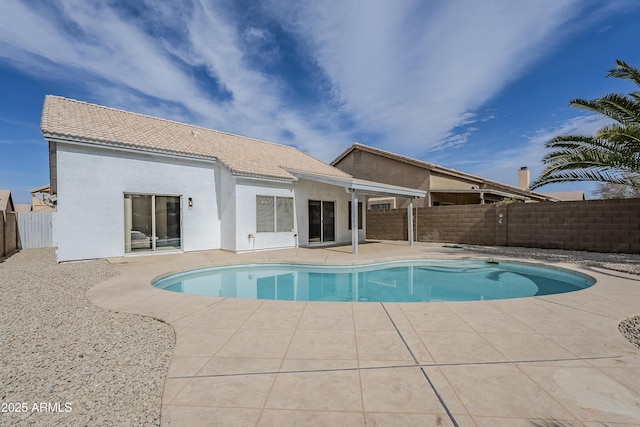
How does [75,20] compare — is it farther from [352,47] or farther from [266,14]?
[352,47]

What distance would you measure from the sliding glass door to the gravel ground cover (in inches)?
223

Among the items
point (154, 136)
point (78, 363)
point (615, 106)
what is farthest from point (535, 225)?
point (154, 136)

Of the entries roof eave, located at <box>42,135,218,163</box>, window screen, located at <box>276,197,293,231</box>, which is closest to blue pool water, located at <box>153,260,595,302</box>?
window screen, located at <box>276,197,293,231</box>

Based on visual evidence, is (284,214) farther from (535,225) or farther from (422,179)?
(535,225)

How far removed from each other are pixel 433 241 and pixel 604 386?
15.8 metres

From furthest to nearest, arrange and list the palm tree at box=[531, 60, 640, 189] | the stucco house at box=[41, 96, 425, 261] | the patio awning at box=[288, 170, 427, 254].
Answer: the patio awning at box=[288, 170, 427, 254] < the stucco house at box=[41, 96, 425, 261] < the palm tree at box=[531, 60, 640, 189]

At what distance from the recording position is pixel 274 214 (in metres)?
14.5

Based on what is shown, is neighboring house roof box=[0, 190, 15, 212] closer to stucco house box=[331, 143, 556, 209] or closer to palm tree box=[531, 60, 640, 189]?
stucco house box=[331, 143, 556, 209]

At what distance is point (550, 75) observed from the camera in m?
16.1

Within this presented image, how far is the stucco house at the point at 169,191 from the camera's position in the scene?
10.7 m

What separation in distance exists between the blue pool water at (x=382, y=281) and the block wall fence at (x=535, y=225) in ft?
16.0

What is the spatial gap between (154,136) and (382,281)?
12.6 m

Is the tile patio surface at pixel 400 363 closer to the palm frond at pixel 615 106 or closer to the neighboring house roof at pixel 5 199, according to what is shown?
the palm frond at pixel 615 106

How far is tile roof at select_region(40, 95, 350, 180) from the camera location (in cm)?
1109
